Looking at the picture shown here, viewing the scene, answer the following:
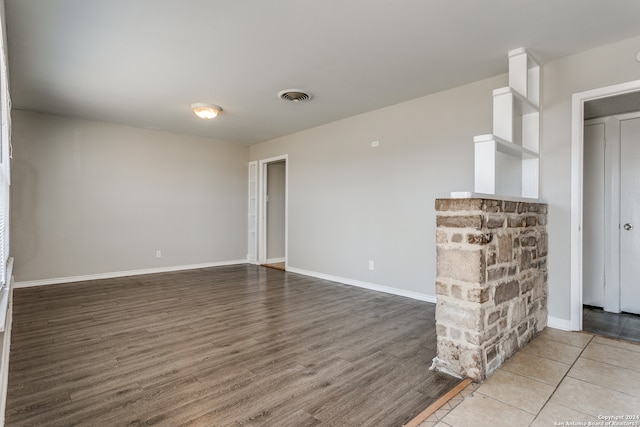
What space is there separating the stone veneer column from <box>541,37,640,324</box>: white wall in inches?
27.7

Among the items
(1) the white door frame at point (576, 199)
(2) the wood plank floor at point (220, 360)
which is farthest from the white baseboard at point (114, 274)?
(1) the white door frame at point (576, 199)

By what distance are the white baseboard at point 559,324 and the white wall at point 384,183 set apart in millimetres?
1157

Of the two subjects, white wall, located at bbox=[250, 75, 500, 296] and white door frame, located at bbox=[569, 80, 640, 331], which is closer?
white door frame, located at bbox=[569, 80, 640, 331]

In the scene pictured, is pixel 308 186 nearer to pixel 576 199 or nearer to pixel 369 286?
pixel 369 286

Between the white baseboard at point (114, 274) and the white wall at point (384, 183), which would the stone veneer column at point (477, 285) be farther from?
the white baseboard at point (114, 274)

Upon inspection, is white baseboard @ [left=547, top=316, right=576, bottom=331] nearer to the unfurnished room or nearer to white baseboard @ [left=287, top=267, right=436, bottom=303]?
the unfurnished room

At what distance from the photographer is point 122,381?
2.12 metres

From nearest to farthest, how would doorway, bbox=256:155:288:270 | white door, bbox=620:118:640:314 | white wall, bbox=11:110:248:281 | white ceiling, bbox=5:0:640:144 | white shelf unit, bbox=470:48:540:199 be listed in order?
white ceiling, bbox=5:0:640:144, white shelf unit, bbox=470:48:540:199, white door, bbox=620:118:640:314, white wall, bbox=11:110:248:281, doorway, bbox=256:155:288:270

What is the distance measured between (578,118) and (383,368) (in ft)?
8.84

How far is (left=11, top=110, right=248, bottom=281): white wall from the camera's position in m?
4.70

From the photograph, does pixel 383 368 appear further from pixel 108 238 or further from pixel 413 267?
pixel 108 238

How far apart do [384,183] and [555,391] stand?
2920mm

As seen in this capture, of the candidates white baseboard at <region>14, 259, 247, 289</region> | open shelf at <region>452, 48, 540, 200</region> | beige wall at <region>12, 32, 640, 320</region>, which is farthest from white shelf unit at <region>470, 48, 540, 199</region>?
white baseboard at <region>14, 259, 247, 289</region>

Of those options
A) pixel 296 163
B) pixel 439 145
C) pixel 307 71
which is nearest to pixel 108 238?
pixel 296 163
